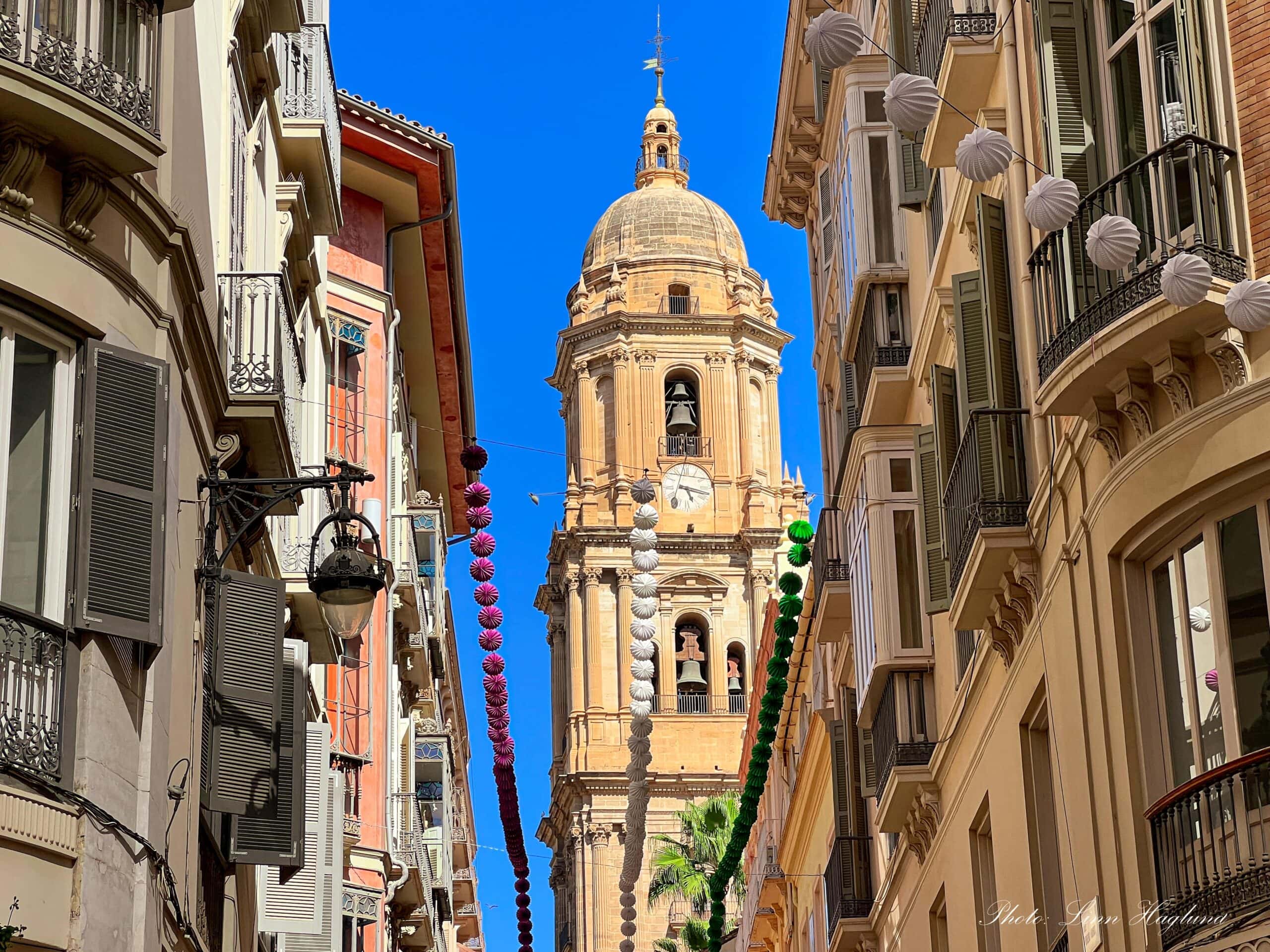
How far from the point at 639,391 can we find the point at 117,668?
68330 millimetres

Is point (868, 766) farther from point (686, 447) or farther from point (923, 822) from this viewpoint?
point (686, 447)

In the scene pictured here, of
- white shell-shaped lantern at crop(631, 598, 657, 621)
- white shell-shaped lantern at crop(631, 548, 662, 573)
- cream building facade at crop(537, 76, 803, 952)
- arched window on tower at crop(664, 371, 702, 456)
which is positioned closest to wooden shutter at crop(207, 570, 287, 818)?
white shell-shaped lantern at crop(631, 548, 662, 573)

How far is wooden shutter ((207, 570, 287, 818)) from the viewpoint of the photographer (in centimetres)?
1509

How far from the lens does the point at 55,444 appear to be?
1208 cm

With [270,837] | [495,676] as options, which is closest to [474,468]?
[495,676]

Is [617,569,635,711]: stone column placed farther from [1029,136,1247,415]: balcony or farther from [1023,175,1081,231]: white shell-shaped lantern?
[1023,175,1081,231]: white shell-shaped lantern

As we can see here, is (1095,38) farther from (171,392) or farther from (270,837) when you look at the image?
(270,837)

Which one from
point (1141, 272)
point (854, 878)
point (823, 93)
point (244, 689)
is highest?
point (823, 93)

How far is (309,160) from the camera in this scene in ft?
66.7

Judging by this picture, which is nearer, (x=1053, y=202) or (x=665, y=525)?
(x=1053, y=202)

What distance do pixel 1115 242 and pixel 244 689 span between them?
21.9ft

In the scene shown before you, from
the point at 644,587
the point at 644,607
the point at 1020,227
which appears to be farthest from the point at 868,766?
the point at 644,607

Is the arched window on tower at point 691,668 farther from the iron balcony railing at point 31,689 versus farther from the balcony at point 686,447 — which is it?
the iron balcony railing at point 31,689

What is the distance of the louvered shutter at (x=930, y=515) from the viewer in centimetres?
1922
